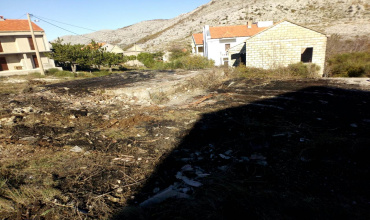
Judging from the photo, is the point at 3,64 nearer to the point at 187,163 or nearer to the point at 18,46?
the point at 18,46

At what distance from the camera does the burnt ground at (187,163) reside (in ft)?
7.73

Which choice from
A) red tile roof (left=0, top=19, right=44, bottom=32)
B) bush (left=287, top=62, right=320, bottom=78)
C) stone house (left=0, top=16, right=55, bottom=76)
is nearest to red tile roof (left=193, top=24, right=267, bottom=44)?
bush (left=287, top=62, right=320, bottom=78)

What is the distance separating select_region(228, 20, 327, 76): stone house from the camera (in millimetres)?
14930

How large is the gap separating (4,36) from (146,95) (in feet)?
79.7

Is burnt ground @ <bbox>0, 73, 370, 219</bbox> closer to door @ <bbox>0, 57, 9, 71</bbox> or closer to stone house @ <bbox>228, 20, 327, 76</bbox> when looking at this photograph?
stone house @ <bbox>228, 20, 327, 76</bbox>

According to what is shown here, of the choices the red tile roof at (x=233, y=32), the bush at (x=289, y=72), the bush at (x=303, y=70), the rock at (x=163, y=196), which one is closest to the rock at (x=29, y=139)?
the rock at (x=163, y=196)

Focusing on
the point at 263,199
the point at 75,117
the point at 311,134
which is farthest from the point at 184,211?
the point at 75,117

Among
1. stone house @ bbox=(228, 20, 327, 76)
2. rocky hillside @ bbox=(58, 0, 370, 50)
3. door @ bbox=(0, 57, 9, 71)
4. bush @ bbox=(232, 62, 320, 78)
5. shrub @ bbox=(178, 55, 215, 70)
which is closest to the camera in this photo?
bush @ bbox=(232, 62, 320, 78)

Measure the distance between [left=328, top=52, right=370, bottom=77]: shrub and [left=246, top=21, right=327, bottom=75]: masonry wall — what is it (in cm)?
108

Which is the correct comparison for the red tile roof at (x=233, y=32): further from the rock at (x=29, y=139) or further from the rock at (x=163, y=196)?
the rock at (x=163, y=196)

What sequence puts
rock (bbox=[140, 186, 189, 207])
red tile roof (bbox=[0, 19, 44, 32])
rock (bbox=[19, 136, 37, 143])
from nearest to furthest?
rock (bbox=[140, 186, 189, 207]), rock (bbox=[19, 136, 37, 143]), red tile roof (bbox=[0, 19, 44, 32])

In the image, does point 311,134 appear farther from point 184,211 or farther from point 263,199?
point 184,211

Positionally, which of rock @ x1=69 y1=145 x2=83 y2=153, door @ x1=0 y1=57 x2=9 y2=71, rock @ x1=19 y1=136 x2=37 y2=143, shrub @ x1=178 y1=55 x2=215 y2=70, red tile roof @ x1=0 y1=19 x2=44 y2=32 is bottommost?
rock @ x1=69 y1=145 x2=83 y2=153

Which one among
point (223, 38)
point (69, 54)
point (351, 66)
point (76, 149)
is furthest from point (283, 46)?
point (69, 54)
